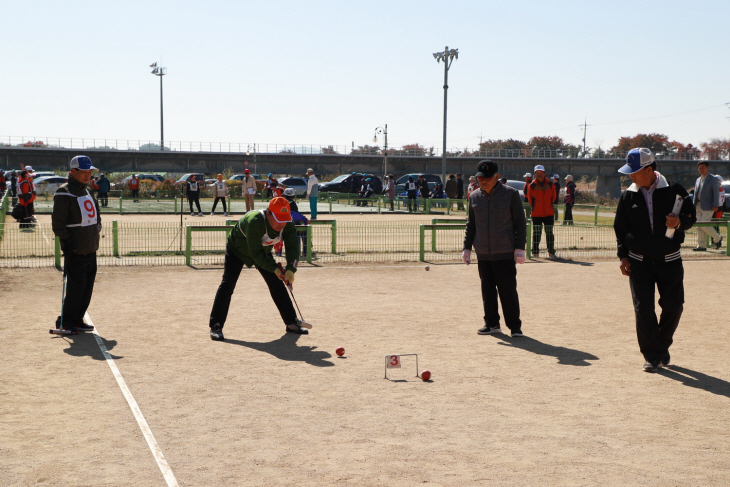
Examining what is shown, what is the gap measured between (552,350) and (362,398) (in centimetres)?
267

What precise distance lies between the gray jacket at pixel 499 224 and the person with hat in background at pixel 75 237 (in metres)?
4.42

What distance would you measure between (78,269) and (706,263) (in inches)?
489

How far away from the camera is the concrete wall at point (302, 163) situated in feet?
216

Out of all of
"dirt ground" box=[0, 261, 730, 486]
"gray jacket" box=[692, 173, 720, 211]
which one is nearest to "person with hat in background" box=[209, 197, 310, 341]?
"dirt ground" box=[0, 261, 730, 486]

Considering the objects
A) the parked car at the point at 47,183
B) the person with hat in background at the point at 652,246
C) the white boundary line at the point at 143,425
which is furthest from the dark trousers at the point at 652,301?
the parked car at the point at 47,183

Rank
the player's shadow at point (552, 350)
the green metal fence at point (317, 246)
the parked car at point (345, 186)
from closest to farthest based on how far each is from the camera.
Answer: the player's shadow at point (552, 350)
the green metal fence at point (317, 246)
the parked car at point (345, 186)

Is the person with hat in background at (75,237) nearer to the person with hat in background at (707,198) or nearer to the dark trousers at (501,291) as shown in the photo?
the dark trousers at (501,291)

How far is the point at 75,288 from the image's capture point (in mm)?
8469

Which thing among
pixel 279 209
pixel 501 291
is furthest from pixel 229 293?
pixel 501 291

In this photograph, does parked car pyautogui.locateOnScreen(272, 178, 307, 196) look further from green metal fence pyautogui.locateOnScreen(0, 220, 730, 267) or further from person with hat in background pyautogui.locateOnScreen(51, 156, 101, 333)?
person with hat in background pyautogui.locateOnScreen(51, 156, 101, 333)

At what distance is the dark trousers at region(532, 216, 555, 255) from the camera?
16.1m

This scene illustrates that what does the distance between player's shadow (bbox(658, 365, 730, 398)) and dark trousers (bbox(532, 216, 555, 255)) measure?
9146mm

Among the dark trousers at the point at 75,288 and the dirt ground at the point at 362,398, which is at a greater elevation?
the dark trousers at the point at 75,288

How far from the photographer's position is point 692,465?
4.66 meters
